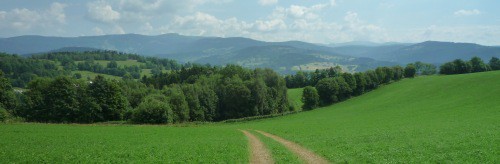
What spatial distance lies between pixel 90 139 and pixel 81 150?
8531 millimetres

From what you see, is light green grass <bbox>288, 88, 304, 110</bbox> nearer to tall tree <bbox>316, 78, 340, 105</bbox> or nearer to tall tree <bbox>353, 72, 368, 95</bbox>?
tall tree <bbox>316, 78, 340, 105</bbox>

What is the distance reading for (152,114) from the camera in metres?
65.0

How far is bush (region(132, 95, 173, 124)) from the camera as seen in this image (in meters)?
64.5

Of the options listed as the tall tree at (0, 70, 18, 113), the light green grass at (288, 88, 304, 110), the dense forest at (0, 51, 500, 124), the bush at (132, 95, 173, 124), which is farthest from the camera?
the light green grass at (288, 88, 304, 110)

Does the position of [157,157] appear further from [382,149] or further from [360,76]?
[360,76]

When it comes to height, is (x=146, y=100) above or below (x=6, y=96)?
above

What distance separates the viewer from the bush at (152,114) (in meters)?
64.5

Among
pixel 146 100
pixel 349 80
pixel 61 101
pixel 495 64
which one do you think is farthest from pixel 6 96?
pixel 495 64

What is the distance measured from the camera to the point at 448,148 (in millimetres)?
25516

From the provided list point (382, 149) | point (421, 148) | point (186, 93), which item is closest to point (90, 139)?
point (382, 149)

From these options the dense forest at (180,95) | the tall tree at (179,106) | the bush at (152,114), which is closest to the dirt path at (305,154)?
the bush at (152,114)

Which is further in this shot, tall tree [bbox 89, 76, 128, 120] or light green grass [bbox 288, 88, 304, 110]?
light green grass [bbox 288, 88, 304, 110]

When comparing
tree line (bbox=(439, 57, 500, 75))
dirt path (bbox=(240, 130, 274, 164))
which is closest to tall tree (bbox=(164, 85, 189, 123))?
dirt path (bbox=(240, 130, 274, 164))

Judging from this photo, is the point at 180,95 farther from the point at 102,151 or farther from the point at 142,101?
the point at 102,151
